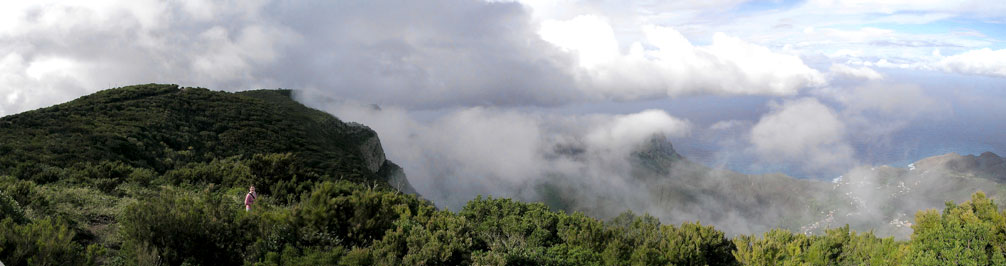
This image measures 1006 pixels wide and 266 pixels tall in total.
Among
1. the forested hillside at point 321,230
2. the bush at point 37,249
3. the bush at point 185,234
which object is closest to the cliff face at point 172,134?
the forested hillside at point 321,230

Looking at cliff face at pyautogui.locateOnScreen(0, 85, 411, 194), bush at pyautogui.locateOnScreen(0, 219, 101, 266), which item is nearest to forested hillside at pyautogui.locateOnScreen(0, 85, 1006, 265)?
bush at pyautogui.locateOnScreen(0, 219, 101, 266)

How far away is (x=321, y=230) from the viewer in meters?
11.0

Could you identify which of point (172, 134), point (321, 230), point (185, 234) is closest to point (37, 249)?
point (185, 234)

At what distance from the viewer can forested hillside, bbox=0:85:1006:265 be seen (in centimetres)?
890

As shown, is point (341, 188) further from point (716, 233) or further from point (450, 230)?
point (716, 233)

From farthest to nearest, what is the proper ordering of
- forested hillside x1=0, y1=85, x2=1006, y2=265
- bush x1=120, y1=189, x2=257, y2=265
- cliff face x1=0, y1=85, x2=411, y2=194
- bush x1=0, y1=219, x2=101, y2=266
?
cliff face x1=0, y1=85, x2=411, y2=194, forested hillside x1=0, y1=85, x2=1006, y2=265, bush x1=120, y1=189, x2=257, y2=265, bush x1=0, y1=219, x2=101, y2=266

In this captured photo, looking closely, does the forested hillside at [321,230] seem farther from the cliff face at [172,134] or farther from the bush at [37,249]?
the cliff face at [172,134]

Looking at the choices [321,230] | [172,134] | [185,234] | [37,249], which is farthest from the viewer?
[172,134]

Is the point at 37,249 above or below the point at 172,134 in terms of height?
below

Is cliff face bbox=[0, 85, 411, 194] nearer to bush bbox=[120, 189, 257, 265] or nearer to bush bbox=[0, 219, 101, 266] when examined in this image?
bush bbox=[120, 189, 257, 265]

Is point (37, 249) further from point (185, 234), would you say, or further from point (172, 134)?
point (172, 134)

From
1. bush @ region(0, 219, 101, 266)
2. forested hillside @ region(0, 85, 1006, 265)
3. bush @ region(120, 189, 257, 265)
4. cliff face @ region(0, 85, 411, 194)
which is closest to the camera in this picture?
bush @ region(0, 219, 101, 266)

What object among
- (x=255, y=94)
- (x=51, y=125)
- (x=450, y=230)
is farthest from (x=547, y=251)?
(x=255, y=94)

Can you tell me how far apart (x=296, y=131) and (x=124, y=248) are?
49.9 m
